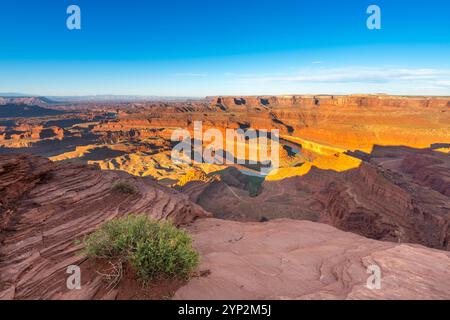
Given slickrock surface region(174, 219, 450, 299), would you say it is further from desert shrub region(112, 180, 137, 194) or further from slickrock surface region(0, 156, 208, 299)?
desert shrub region(112, 180, 137, 194)

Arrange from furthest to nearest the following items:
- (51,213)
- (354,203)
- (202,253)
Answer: (354,203), (51,213), (202,253)

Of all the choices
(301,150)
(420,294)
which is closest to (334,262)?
(420,294)

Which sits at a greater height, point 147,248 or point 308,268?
point 147,248

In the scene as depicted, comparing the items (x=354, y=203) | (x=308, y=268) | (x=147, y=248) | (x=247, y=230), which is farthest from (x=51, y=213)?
(x=354, y=203)

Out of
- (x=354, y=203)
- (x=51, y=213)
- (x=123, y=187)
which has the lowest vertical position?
(x=354, y=203)

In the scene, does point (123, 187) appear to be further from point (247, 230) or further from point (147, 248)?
point (147, 248)

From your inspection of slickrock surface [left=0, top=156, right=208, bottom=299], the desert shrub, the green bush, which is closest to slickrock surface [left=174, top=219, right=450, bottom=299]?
the green bush

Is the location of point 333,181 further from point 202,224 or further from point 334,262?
point 334,262
